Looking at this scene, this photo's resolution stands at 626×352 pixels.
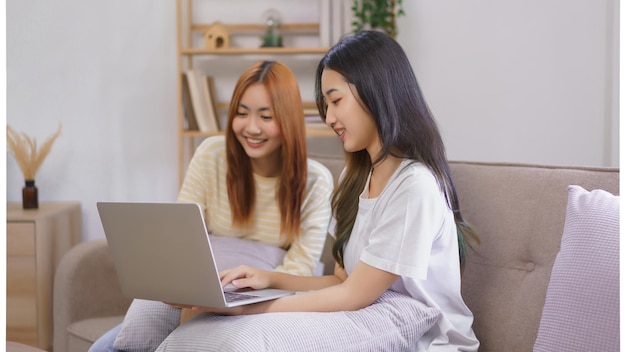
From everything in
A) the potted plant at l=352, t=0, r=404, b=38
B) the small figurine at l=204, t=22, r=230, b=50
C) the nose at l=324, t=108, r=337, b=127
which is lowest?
the nose at l=324, t=108, r=337, b=127

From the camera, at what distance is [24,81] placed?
3.51 m

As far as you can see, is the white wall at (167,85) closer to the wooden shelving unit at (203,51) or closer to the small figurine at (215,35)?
the wooden shelving unit at (203,51)

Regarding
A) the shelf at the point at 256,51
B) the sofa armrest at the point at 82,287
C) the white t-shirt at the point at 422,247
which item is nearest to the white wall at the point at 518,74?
the shelf at the point at 256,51

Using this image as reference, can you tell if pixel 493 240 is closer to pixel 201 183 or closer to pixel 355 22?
pixel 201 183

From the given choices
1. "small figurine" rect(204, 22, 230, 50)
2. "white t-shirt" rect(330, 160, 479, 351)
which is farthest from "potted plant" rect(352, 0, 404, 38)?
"white t-shirt" rect(330, 160, 479, 351)

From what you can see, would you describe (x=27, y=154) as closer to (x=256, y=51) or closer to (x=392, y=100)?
(x=256, y=51)

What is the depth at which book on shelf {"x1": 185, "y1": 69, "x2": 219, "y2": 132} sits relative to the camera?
329 centimetres

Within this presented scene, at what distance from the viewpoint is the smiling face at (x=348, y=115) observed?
1667mm

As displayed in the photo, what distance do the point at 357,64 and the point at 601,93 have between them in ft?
6.24

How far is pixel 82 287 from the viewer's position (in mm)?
2564

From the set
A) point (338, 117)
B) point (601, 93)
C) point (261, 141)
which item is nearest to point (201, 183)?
point (261, 141)

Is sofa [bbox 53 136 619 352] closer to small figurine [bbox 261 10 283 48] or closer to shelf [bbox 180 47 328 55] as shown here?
shelf [bbox 180 47 328 55]

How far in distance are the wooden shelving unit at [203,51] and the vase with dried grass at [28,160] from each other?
0.51m

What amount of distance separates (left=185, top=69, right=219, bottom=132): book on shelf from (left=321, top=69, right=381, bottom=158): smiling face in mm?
1653
